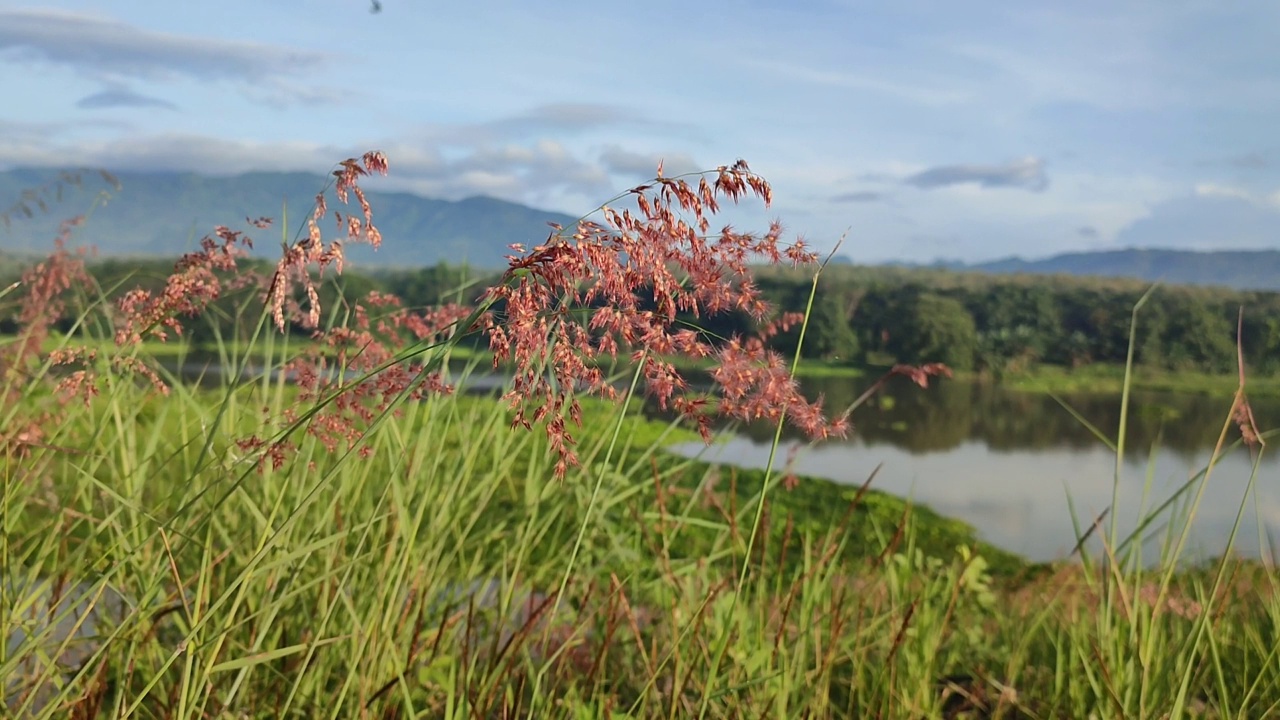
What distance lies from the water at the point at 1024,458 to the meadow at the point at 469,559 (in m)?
→ 7.61

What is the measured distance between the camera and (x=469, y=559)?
349 cm

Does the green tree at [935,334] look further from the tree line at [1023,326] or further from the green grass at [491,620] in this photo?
the green grass at [491,620]

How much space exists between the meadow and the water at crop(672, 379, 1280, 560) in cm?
761

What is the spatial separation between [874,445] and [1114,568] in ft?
80.5

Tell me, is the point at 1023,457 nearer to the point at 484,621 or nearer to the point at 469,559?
the point at 469,559

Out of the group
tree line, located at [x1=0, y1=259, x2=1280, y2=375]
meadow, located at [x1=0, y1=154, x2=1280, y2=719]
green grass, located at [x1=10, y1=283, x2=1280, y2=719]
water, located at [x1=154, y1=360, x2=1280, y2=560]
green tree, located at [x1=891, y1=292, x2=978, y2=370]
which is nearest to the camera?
meadow, located at [x1=0, y1=154, x2=1280, y2=719]

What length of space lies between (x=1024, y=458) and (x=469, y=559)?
24335 mm

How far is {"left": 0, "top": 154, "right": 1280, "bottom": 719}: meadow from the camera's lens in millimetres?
1138

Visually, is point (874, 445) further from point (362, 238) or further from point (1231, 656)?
point (362, 238)

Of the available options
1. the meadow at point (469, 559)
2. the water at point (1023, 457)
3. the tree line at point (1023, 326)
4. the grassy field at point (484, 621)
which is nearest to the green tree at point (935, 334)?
the tree line at point (1023, 326)

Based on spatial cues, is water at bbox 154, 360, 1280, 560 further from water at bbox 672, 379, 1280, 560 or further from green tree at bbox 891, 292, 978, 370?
green tree at bbox 891, 292, 978, 370

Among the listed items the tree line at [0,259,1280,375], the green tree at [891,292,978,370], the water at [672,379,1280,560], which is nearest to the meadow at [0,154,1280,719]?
the water at [672,379,1280,560]

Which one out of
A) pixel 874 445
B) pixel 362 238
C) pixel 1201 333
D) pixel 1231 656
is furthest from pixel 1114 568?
pixel 1201 333

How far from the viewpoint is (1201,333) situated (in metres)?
39.2
